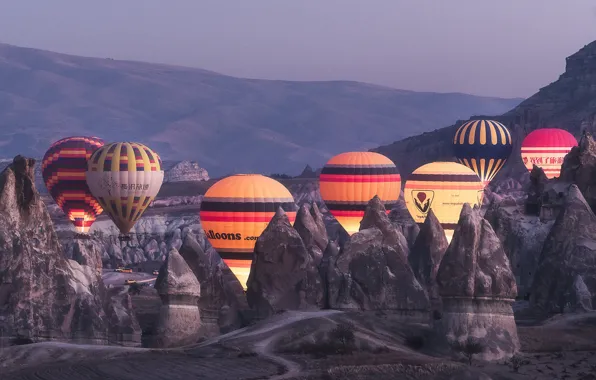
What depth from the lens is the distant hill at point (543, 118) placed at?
529 ft

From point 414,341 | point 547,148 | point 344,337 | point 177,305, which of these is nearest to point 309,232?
point 177,305

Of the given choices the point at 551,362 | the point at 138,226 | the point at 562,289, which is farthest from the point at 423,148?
the point at 551,362

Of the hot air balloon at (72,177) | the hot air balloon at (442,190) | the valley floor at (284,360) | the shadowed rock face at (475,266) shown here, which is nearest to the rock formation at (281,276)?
the valley floor at (284,360)

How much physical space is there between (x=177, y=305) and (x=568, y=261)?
52.4ft

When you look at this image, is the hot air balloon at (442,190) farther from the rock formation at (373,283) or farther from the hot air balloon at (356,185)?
the rock formation at (373,283)

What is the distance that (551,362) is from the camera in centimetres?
4362

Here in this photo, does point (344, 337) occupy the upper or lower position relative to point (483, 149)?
lower

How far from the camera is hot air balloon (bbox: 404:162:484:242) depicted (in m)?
87.1

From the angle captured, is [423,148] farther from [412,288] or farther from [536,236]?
[412,288]

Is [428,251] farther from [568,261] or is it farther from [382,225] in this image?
[568,261]

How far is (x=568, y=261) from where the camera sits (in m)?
56.1

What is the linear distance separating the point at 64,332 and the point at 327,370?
11.4 meters

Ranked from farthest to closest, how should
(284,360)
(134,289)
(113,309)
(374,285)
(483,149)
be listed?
(483,149), (134,289), (113,309), (374,285), (284,360)

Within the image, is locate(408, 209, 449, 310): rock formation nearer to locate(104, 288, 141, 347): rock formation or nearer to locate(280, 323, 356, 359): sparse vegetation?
locate(104, 288, 141, 347): rock formation
